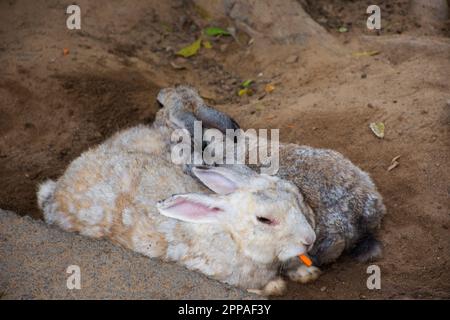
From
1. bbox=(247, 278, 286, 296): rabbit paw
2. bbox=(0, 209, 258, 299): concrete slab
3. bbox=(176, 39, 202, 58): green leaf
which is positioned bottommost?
bbox=(247, 278, 286, 296): rabbit paw

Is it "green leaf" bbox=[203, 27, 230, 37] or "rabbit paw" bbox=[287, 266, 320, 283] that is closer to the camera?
"rabbit paw" bbox=[287, 266, 320, 283]

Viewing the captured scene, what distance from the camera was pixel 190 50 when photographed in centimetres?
805

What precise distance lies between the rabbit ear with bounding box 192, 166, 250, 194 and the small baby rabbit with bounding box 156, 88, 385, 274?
0.66 meters

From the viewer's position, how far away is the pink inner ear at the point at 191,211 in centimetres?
404

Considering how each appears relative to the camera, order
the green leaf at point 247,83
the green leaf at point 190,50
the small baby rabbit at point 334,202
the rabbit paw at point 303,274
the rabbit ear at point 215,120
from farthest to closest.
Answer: the green leaf at point 190,50 < the green leaf at point 247,83 < the rabbit ear at point 215,120 < the small baby rabbit at point 334,202 < the rabbit paw at point 303,274

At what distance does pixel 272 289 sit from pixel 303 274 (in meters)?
0.31

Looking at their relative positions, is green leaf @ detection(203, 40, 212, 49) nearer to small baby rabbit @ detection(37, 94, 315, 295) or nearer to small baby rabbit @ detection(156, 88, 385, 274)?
small baby rabbit @ detection(156, 88, 385, 274)

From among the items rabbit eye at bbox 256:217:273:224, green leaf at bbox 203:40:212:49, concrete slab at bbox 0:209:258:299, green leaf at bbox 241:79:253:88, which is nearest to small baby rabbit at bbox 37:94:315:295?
rabbit eye at bbox 256:217:273:224

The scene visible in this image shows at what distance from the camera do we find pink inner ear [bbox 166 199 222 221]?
404 centimetres

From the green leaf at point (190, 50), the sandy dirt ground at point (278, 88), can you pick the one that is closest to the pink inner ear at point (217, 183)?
the sandy dirt ground at point (278, 88)

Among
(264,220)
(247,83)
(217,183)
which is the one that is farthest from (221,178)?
(247,83)

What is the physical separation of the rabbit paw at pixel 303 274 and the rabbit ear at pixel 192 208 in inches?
31.2

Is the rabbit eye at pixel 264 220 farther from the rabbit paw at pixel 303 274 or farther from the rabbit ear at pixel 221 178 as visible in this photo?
the rabbit paw at pixel 303 274

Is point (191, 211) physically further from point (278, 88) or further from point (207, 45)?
point (207, 45)
